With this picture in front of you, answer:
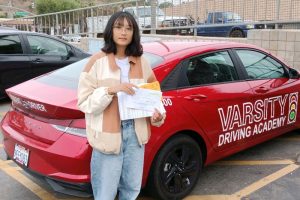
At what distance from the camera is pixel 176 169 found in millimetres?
3748

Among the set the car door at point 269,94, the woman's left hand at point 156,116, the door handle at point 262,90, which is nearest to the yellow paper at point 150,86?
the woman's left hand at point 156,116

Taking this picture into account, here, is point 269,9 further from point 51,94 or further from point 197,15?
point 51,94

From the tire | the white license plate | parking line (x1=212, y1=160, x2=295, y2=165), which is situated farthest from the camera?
the tire

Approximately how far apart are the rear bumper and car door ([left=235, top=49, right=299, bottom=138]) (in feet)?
6.53

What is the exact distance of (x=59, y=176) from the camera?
3271mm

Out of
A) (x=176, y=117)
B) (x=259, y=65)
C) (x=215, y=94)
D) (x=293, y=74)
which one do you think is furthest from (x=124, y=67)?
(x=293, y=74)

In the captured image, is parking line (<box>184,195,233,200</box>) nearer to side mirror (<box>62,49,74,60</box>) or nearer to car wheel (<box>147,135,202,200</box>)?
car wheel (<box>147,135,202,200</box>)

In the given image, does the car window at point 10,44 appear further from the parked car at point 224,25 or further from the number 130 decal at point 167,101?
the number 130 decal at point 167,101

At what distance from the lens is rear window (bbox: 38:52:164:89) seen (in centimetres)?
384

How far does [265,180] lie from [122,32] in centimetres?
254

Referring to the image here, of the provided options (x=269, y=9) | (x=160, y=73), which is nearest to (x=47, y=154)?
(x=160, y=73)

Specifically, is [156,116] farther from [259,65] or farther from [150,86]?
[259,65]

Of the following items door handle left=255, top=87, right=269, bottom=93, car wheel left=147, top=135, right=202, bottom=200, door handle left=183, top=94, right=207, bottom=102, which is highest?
door handle left=183, top=94, right=207, bottom=102

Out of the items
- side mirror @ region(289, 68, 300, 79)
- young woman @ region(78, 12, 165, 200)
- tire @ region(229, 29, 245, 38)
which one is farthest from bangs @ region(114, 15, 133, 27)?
tire @ region(229, 29, 245, 38)
